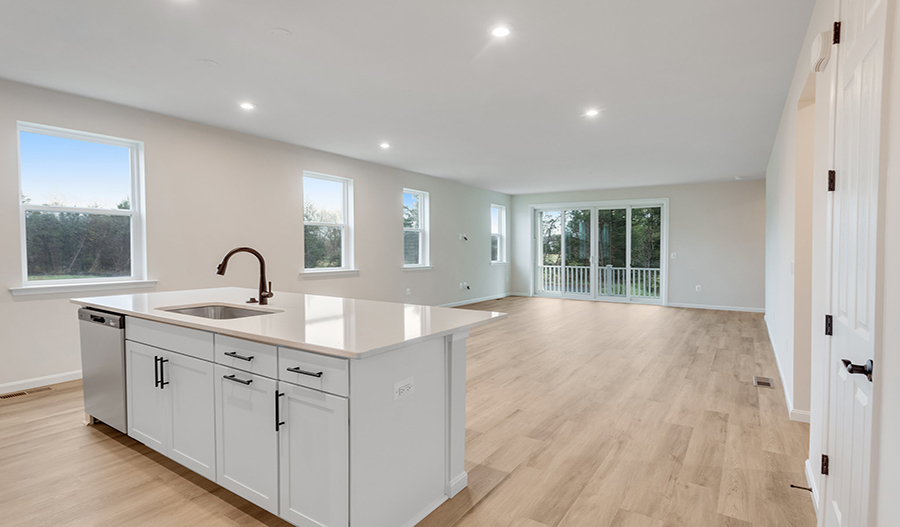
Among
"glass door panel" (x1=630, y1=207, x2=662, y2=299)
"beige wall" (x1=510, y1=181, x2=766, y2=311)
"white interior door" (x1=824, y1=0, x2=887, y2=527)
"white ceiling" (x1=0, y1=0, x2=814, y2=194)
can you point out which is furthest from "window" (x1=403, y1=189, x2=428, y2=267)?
"white interior door" (x1=824, y1=0, x2=887, y2=527)

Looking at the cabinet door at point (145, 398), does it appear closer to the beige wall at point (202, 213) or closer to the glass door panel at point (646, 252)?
the beige wall at point (202, 213)

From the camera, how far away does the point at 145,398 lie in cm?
242

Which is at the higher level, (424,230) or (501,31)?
(501,31)

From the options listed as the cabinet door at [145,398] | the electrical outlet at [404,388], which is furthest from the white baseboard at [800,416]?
the cabinet door at [145,398]

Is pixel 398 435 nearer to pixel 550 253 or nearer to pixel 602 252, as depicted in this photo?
pixel 602 252

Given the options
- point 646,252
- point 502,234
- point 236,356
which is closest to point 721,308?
point 646,252

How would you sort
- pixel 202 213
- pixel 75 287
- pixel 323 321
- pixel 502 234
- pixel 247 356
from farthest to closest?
pixel 502 234 < pixel 202 213 < pixel 75 287 < pixel 323 321 < pixel 247 356

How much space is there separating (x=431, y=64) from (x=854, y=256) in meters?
2.62

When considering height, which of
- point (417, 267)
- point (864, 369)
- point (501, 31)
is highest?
point (501, 31)

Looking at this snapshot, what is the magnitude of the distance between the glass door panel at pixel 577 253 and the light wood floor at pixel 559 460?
5.47 metres

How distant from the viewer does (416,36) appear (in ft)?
8.96

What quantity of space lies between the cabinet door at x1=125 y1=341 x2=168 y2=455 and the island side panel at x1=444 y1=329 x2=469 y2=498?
1.46 metres

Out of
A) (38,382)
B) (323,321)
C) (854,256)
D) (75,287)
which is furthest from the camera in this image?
(75,287)

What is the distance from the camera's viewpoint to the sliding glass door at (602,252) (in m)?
9.14
